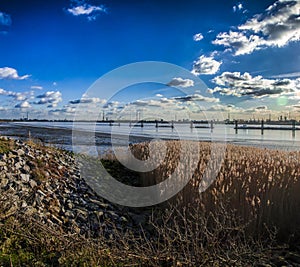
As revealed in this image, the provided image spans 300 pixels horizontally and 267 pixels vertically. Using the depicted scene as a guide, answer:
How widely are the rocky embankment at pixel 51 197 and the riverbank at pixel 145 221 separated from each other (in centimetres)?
2

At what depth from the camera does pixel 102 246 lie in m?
4.11

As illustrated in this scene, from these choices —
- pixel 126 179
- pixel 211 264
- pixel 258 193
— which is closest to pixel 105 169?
pixel 126 179

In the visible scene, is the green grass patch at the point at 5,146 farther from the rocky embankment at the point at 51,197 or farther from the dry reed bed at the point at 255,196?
the dry reed bed at the point at 255,196

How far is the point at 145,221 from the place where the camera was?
7.09m

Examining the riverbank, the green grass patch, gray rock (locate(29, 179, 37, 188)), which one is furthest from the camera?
the green grass patch

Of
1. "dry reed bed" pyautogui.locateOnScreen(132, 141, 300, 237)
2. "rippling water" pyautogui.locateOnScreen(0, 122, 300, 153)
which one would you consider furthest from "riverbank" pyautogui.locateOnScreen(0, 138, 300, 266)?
"rippling water" pyautogui.locateOnScreen(0, 122, 300, 153)

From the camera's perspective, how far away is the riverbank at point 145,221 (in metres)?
3.76

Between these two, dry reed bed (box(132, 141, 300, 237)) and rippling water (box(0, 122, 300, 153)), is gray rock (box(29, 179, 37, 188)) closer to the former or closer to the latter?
dry reed bed (box(132, 141, 300, 237))

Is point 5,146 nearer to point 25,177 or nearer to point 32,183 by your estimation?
point 25,177

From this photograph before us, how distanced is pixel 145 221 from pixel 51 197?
2280 mm

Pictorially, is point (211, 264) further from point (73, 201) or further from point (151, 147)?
point (151, 147)

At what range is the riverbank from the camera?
3.76 meters

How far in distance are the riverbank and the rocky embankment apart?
2 cm

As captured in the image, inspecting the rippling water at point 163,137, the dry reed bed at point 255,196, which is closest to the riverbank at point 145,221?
the dry reed bed at point 255,196
